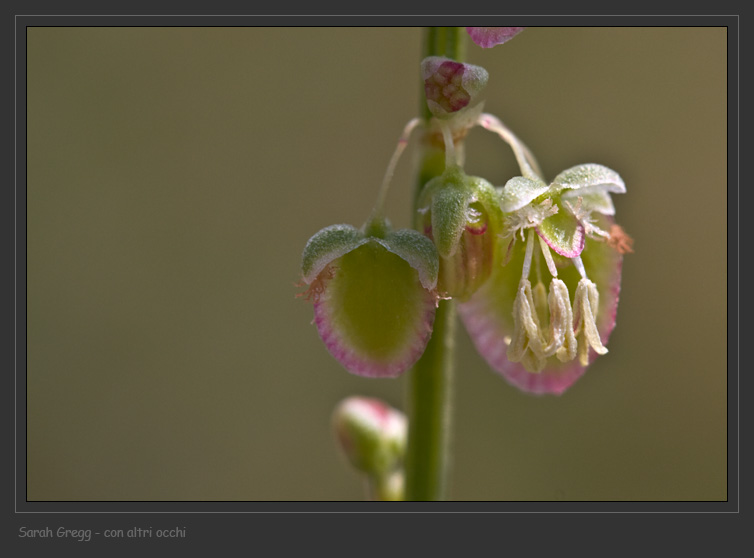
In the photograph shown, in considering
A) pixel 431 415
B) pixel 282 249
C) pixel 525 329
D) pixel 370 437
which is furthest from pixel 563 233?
pixel 282 249

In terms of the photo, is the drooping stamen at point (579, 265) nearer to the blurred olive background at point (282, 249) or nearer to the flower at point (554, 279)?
the flower at point (554, 279)

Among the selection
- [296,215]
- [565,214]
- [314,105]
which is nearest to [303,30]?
[314,105]

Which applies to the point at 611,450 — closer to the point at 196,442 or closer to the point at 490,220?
the point at 196,442

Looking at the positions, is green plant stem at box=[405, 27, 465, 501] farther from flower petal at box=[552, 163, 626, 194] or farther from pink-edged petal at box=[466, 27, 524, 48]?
flower petal at box=[552, 163, 626, 194]

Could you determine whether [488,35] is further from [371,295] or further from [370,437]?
[370,437]

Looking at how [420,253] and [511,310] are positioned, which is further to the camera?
[511,310]
